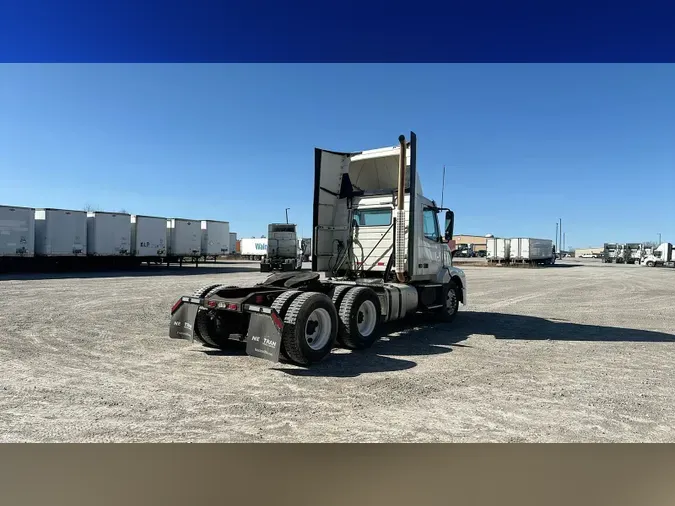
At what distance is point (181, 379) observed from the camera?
5984mm

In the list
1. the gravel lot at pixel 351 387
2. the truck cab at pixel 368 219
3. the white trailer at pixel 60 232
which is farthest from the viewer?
the white trailer at pixel 60 232

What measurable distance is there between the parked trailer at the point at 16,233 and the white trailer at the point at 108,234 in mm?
3525

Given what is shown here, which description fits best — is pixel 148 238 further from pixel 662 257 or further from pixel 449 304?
pixel 662 257

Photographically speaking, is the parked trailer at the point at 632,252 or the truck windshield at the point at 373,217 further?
the parked trailer at the point at 632,252

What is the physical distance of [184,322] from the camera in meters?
7.67

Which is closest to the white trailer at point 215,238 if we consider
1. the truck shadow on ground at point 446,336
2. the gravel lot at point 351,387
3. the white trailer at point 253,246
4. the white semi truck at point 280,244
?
the white semi truck at point 280,244

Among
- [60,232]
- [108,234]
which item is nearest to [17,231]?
[60,232]

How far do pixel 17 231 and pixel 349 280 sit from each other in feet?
77.7

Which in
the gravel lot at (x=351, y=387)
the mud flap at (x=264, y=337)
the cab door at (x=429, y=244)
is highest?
the cab door at (x=429, y=244)

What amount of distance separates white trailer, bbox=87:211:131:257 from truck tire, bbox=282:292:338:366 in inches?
1053

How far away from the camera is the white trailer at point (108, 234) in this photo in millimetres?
29312

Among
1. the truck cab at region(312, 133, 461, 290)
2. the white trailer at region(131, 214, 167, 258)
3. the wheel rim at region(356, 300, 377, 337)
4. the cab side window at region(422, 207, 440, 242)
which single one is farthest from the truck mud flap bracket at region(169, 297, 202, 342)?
the white trailer at region(131, 214, 167, 258)

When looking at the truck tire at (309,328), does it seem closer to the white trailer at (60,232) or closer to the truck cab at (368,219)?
the truck cab at (368,219)
